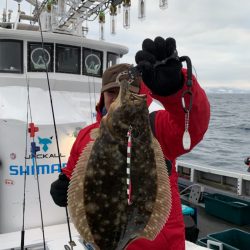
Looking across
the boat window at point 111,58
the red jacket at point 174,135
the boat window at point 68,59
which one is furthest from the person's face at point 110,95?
the boat window at point 111,58

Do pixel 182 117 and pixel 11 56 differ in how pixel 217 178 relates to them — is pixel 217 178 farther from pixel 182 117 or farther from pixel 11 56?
pixel 182 117

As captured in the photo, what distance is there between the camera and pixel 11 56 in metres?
6.53

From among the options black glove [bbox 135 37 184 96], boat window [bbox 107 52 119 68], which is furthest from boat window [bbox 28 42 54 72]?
black glove [bbox 135 37 184 96]

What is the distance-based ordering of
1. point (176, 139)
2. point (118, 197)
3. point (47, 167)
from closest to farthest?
point (118, 197) → point (176, 139) → point (47, 167)

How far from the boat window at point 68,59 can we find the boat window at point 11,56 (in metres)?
0.77

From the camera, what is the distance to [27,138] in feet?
17.8

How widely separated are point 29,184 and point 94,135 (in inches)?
153

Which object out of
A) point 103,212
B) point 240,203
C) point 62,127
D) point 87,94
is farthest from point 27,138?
point 240,203

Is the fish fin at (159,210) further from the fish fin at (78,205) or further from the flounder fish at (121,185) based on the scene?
the fish fin at (78,205)

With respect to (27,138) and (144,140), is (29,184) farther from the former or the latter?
(144,140)

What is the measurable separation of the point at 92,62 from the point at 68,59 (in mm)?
569

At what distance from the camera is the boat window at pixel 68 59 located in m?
6.97

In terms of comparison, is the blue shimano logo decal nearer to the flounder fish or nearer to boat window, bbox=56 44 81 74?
boat window, bbox=56 44 81 74

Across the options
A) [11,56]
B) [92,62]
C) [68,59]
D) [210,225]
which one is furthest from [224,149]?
[11,56]
